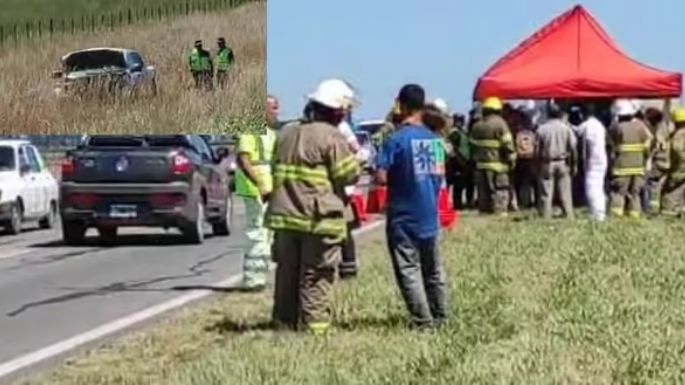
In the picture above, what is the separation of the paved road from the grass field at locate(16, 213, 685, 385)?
992 millimetres

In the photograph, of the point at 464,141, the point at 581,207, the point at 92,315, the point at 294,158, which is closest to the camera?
the point at 294,158

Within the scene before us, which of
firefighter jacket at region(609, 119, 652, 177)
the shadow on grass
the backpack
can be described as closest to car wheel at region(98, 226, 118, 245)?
the backpack

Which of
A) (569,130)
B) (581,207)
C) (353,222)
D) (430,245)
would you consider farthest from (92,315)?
(581,207)

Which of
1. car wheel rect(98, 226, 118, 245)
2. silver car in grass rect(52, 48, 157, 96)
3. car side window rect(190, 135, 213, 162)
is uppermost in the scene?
silver car in grass rect(52, 48, 157, 96)

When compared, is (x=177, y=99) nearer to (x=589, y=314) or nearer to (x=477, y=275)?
(x=477, y=275)

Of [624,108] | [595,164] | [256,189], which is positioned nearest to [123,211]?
[595,164]

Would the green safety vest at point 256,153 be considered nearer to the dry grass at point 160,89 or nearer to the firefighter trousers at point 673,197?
the dry grass at point 160,89

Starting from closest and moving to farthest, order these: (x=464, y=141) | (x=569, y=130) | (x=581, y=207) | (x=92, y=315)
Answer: (x=92, y=315)
(x=569, y=130)
(x=581, y=207)
(x=464, y=141)

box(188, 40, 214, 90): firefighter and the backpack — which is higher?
box(188, 40, 214, 90): firefighter

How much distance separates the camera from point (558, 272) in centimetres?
1655

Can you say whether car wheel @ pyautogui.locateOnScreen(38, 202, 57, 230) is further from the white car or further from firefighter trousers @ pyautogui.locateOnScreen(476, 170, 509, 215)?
firefighter trousers @ pyautogui.locateOnScreen(476, 170, 509, 215)

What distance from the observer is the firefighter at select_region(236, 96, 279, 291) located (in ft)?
49.0

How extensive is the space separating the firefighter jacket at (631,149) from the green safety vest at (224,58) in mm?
9962

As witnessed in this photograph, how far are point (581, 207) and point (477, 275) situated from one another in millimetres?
13411
